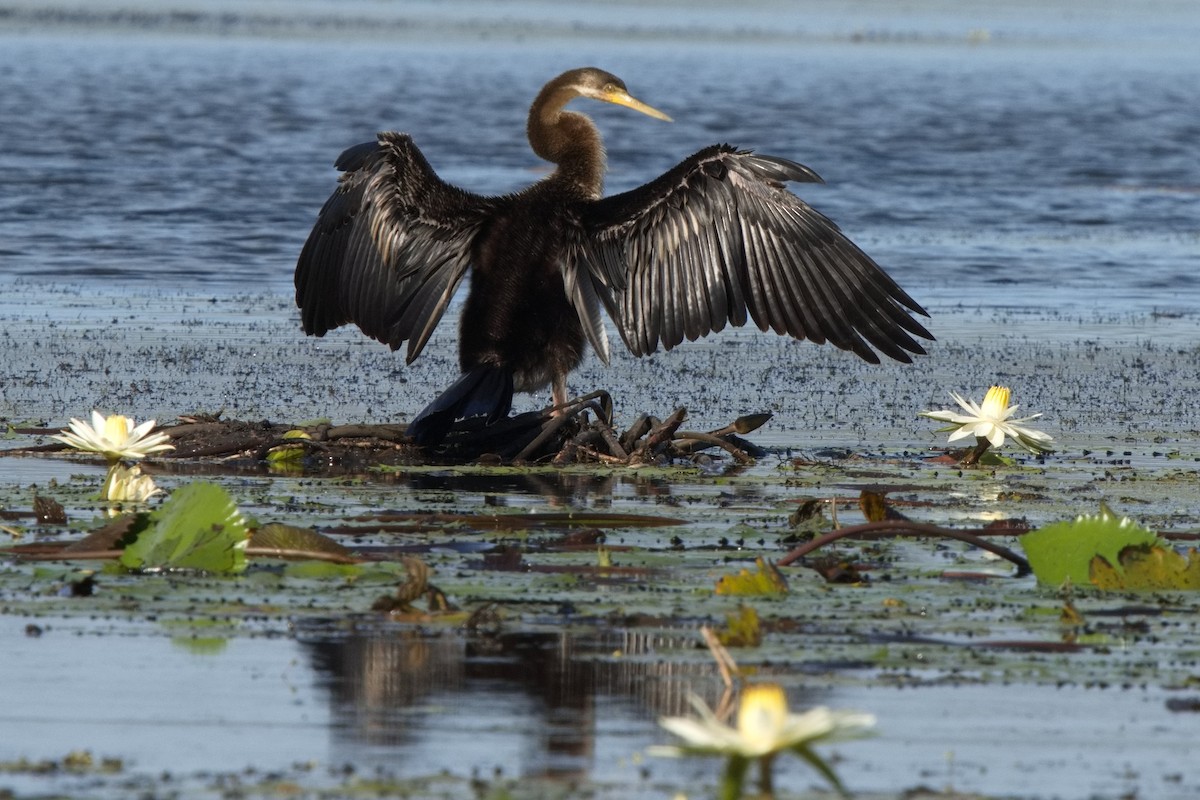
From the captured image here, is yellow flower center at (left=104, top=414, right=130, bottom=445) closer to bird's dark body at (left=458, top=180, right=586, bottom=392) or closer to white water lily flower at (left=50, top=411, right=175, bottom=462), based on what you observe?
white water lily flower at (left=50, top=411, right=175, bottom=462)

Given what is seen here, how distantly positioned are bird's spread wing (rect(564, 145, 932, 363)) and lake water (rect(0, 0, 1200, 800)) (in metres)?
0.71

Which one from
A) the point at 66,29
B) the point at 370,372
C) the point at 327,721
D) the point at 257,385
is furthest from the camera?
the point at 66,29

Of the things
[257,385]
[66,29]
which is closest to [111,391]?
[257,385]

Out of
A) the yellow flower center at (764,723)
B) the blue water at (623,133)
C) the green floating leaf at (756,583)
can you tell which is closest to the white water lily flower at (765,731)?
the yellow flower center at (764,723)

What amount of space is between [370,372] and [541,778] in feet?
20.0

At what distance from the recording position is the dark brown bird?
24.7 feet

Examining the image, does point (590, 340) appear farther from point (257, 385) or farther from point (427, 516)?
point (257, 385)

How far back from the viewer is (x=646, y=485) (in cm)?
692

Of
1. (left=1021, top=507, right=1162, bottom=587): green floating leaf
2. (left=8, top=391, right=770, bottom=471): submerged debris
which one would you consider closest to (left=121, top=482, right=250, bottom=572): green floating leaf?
(left=8, top=391, right=770, bottom=471): submerged debris

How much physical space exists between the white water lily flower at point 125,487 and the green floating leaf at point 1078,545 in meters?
2.54

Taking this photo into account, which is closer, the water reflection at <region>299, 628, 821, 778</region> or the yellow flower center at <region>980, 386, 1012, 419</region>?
the water reflection at <region>299, 628, 821, 778</region>

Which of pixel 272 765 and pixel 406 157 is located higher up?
pixel 406 157

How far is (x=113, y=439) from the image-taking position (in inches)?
251

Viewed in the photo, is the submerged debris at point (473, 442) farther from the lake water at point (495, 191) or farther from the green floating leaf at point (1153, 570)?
the green floating leaf at point (1153, 570)
